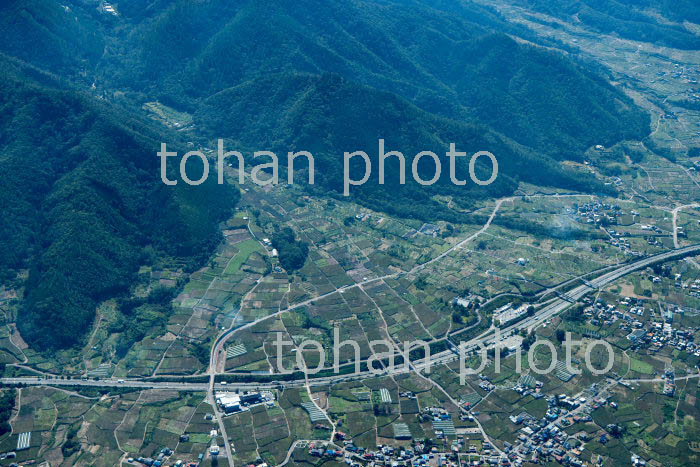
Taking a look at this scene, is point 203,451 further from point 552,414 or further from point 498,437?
point 552,414

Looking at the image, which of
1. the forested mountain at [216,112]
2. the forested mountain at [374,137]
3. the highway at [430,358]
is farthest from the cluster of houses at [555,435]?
the forested mountain at [374,137]

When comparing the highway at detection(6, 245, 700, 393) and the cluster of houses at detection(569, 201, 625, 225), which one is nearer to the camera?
the highway at detection(6, 245, 700, 393)

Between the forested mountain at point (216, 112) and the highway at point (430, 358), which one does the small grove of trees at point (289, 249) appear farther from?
the highway at point (430, 358)

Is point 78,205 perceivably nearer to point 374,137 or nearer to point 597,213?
point 374,137

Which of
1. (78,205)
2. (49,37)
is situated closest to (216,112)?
(49,37)

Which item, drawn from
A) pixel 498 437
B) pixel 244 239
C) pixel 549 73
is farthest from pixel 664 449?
pixel 549 73

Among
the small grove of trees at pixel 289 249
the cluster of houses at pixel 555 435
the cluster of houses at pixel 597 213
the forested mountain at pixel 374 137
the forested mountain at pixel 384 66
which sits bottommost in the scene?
the cluster of houses at pixel 555 435

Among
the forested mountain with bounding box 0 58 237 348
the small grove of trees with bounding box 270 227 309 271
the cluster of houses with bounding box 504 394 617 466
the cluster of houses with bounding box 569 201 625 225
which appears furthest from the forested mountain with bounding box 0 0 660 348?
the cluster of houses with bounding box 504 394 617 466

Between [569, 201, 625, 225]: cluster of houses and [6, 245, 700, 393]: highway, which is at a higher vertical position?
[569, 201, 625, 225]: cluster of houses

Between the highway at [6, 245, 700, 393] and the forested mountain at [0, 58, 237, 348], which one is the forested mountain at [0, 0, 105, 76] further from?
the highway at [6, 245, 700, 393]

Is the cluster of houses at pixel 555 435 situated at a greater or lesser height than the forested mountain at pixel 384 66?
lesser
